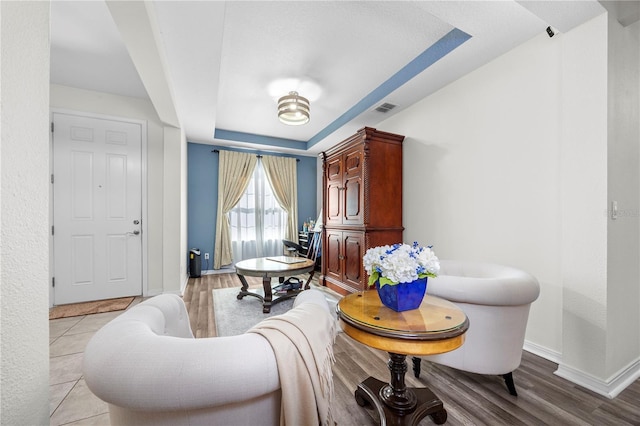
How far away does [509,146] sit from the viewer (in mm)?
2369

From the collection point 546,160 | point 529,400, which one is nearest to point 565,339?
point 529,400

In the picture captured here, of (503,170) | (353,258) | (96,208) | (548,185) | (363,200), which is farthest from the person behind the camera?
(353,258)

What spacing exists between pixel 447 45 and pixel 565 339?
255cm

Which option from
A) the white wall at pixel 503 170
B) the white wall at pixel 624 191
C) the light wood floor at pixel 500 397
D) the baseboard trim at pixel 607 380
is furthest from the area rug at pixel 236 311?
the white wall at pixel 624 191

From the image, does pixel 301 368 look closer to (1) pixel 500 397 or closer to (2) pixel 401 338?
(2) pixel 401 338

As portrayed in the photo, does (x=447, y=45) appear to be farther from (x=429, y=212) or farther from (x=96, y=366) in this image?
(x=96, y=366)

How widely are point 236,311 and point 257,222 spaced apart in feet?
9.23

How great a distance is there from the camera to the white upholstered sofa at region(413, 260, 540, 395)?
1.56 meters

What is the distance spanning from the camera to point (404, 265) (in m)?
1.28

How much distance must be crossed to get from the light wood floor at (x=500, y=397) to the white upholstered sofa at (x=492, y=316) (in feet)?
0.51

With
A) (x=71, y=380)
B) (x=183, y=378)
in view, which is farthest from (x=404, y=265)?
(x=71, y=380)

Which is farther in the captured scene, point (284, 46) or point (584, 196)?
point (284, 46)

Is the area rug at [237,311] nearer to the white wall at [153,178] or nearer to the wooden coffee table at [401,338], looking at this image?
the white wall at [153,178]

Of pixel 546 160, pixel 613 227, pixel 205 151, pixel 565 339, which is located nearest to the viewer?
pixel 613 227
